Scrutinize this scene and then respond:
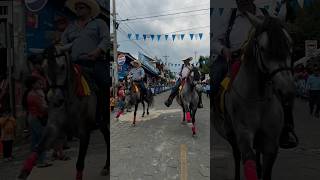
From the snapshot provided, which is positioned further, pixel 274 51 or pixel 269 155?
pixel 269 155

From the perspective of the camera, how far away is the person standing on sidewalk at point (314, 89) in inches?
140

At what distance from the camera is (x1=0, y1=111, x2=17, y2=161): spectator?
11.1 feet

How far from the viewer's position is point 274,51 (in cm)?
306

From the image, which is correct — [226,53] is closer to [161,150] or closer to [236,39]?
[236,39]

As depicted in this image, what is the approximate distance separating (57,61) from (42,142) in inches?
23.9

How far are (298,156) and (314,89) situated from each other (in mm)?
664

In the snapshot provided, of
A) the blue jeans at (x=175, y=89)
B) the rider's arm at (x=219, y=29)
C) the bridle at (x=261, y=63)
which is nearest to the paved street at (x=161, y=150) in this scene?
the blue jeans at (x=175, y=89)

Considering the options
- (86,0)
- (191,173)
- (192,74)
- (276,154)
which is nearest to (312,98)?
(276,154)

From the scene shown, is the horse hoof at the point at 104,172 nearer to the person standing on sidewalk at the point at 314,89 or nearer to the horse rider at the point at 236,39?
the horse rider at the point at 236,39

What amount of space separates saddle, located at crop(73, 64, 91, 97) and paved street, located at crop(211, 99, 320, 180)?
3.41 ft

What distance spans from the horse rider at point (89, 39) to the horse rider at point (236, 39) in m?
0.80

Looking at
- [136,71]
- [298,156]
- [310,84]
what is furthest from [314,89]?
[136,71]

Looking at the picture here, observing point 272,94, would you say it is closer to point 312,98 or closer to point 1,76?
point 312,98

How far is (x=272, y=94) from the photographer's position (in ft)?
10.7
